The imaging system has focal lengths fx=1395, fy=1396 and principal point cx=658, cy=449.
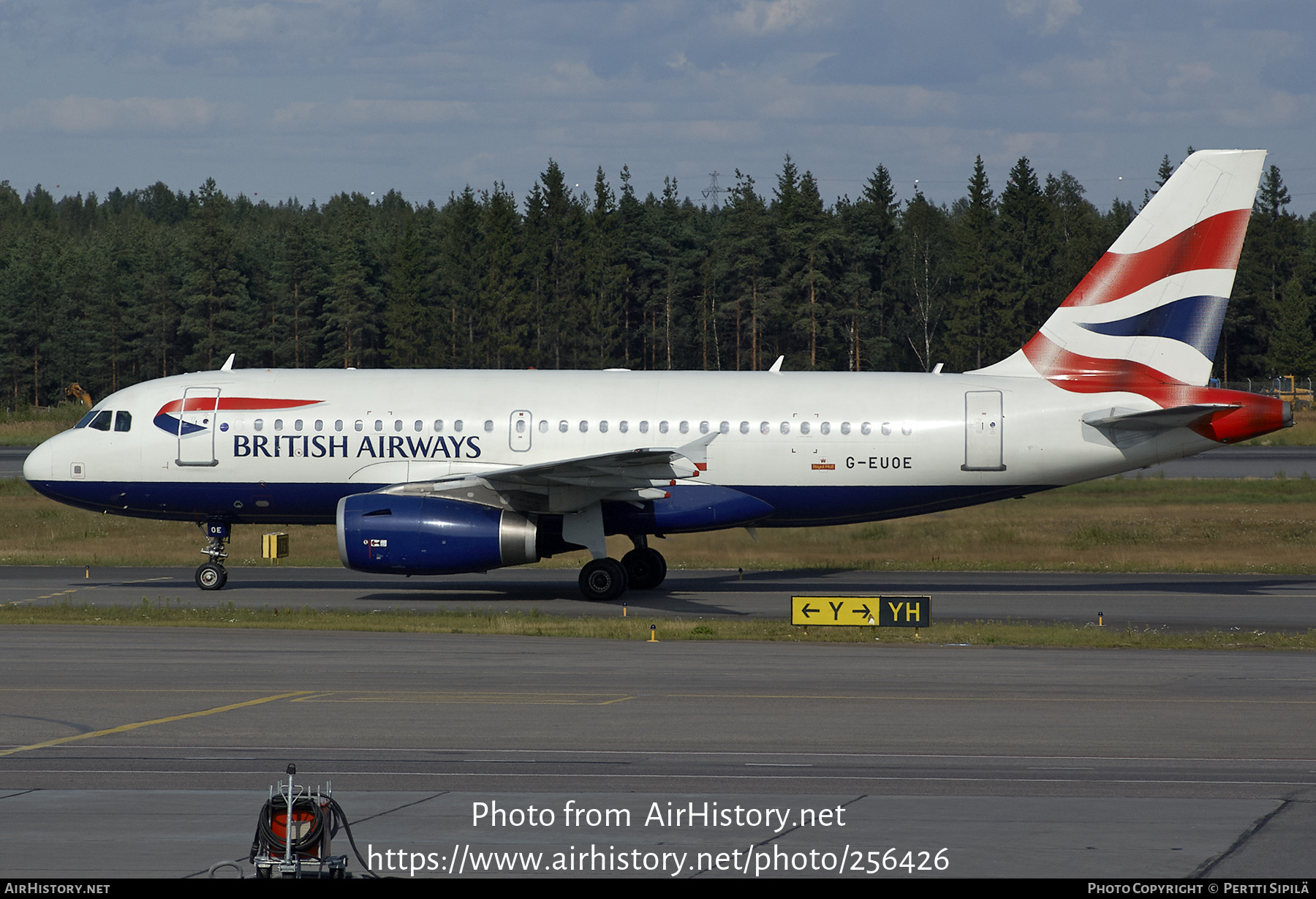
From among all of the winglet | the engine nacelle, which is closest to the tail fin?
the winglet

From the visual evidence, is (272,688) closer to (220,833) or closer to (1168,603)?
(220,833)

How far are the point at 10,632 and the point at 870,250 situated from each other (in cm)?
10040

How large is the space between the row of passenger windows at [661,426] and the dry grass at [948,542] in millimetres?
7010

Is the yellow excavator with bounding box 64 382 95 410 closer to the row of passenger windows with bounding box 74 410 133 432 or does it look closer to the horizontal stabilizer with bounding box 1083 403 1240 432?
the row of passenger windows with bounding box 74 410 133 432

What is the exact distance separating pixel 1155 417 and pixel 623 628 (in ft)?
40.2

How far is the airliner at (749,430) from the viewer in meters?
30.2

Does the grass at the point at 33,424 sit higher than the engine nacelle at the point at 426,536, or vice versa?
the grass at the point at 33,424

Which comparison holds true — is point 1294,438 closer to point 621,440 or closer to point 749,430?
point 749,430

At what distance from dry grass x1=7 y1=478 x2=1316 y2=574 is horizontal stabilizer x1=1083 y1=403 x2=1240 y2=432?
7.30 m

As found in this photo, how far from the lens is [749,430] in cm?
3058

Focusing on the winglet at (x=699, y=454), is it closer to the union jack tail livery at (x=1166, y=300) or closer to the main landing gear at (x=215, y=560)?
the union jack tail livery at (x=1166, y=300)

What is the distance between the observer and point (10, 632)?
80.4 feet

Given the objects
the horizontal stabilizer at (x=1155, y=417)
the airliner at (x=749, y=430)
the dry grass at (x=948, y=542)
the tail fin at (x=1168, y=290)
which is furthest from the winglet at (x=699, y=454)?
the horizontal stabilizer at (x=1155, y=417)

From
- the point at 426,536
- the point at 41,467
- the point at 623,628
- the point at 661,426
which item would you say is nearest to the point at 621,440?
the point at 661,426
